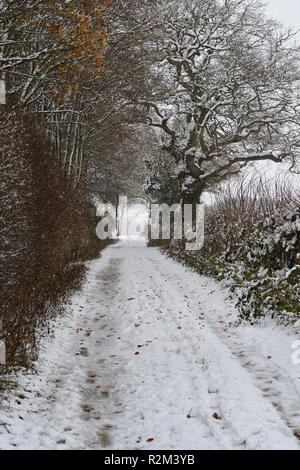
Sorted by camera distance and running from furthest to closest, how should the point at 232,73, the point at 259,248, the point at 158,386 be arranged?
1. the point at 232,73
2. the point at 259,248
3. the point at 158,386

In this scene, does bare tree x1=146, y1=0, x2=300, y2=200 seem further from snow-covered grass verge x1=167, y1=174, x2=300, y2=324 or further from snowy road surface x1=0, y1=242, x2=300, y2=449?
snowy road surface x1=0, y1=242, x2=300, y2=449

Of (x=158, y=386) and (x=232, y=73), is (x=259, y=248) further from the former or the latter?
(x=232, y=73)

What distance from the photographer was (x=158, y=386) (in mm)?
5230

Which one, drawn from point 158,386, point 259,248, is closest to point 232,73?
point 259,248

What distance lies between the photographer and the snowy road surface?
3.96 m

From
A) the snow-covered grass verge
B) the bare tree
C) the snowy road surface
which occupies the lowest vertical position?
the snowy road surface

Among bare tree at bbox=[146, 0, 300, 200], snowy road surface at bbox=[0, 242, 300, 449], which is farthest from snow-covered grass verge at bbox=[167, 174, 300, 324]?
bare tree at bbox=[146, 0, 300, 200]

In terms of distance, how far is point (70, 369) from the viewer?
5.91 meters

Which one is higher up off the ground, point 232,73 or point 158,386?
point 232,73

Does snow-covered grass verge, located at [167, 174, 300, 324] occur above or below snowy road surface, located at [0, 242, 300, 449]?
above

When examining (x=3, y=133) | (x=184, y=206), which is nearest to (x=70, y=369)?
(x=3, y=133)

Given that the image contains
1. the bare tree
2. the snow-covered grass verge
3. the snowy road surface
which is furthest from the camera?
the bare tree

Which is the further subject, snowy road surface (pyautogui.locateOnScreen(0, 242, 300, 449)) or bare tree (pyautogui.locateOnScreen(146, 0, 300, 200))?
bare tree (pyautogui.locateOnScreen(146, 0, 300, 200))

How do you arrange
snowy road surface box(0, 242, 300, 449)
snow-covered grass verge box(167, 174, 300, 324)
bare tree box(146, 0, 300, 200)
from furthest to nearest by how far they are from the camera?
bare tree box(146, 0, 300, 200) < snow-covered grass verge box(167, 174, 300, 324) < snowy road surface box(0, 242, 300, 449)
